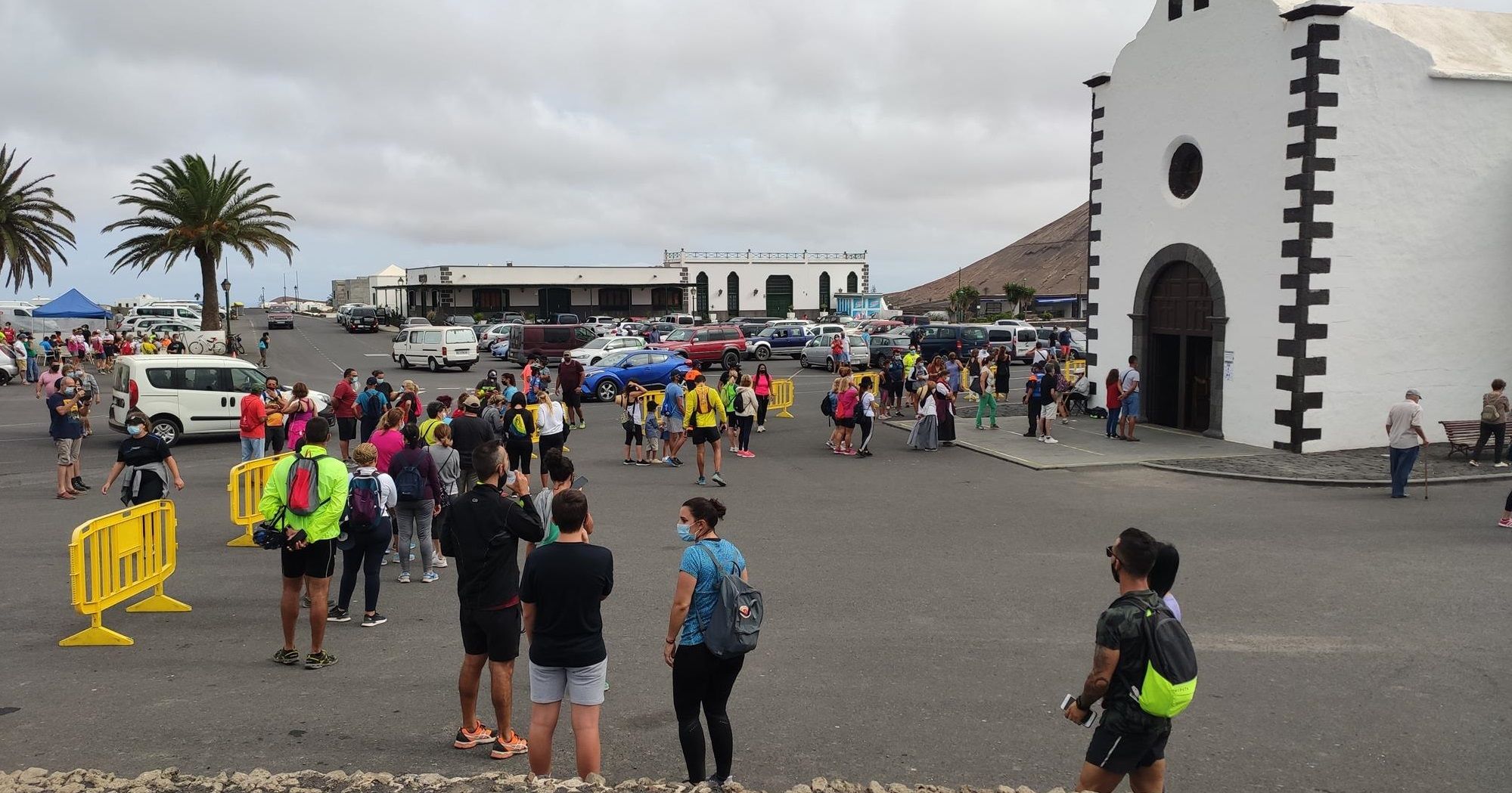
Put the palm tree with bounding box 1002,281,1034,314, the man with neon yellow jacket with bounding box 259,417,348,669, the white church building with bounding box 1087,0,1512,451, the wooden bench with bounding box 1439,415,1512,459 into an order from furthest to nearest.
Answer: the palm tree with bounding box 1002,281,1034,314, the white church building with bounding box 1087,0,1512,451, the wooden bench with bounding box 1439,415,1512,459, the man with neon yellow jacket with bounding box 259,417,348,669

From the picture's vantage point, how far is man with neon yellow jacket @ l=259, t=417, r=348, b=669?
23.6ft

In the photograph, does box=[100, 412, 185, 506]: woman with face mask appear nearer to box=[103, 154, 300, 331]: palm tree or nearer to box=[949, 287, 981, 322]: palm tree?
box=[103, 154, 300, 331]: palm tree

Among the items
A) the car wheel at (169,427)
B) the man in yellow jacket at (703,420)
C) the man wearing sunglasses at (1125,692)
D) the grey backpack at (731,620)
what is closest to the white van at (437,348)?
the car wheel at (169,427)

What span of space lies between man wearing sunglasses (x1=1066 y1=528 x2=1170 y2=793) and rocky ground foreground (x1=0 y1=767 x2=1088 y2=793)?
39 centimetres

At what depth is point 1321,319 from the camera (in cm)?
1770

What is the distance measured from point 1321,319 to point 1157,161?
4.99 metres

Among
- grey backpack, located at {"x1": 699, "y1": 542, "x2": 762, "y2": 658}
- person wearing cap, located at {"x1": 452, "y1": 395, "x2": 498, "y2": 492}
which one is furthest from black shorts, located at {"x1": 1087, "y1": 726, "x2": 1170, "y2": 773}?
person wearing cap, located at {"x1": 452, "y1": 395, "x2": 498, "y2": 492}

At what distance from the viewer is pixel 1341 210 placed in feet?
58.0

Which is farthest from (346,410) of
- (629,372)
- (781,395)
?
(629,372)

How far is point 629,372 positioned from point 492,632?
22834 mm

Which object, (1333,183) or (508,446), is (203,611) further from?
(1333,183)

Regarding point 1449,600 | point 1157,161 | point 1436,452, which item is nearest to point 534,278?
point 1157,161

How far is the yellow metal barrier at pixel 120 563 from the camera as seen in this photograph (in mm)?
7812

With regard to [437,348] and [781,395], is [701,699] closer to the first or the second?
[781,395]
